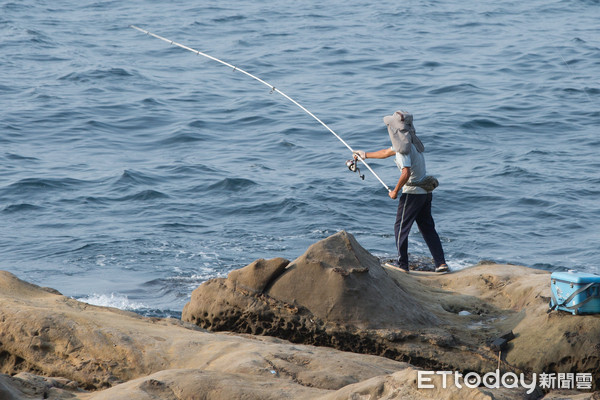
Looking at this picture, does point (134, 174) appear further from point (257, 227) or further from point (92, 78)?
point (92, 78)

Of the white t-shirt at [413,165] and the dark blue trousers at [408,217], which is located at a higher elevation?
the white t-shirt at [413,165]

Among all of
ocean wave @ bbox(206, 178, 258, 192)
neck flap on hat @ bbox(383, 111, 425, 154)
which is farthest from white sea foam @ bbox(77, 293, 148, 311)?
ocean wave @ bbox(206, 178, 258, 192)

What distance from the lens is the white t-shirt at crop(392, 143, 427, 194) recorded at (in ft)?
24.1

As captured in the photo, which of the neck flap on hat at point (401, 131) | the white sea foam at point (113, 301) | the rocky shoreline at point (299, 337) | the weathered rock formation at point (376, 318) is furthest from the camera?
the white sea foam at point (113, 301)

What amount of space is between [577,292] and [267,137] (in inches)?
397

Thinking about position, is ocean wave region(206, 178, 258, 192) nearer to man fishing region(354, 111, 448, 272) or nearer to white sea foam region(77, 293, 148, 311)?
white sea foam region(77, 293, 148, 311)

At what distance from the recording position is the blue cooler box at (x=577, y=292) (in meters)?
5.69

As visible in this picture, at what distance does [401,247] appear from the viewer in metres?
7.70

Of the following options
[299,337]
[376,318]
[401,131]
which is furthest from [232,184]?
[376,318]

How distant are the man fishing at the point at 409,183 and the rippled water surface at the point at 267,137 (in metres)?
1.97

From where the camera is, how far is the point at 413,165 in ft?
24.6

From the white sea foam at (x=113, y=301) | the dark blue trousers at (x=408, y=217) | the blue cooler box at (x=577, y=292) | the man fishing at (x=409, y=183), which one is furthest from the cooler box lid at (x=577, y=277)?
the white sea foam at (x=113, y=301)

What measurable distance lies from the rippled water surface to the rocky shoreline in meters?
2.42

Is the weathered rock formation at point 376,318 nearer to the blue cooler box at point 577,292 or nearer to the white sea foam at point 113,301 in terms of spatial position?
the blue cooler box at point 577,292
